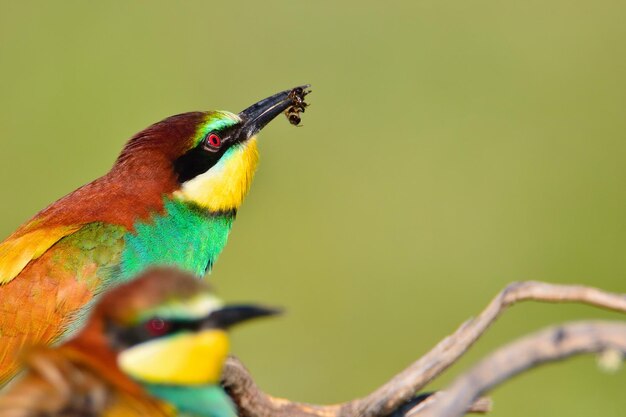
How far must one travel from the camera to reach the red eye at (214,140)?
302 cm

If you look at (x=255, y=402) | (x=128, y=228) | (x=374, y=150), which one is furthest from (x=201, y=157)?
(x=374, y=150)

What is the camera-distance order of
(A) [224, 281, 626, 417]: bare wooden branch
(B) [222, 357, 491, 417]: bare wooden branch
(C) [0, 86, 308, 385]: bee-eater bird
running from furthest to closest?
(C) [0, 86, 308, 385]: bee-eater bird → (B) [222, 357, 491, 417]: bare wooden branch → (A) [224, 281, 626, 417]: bare wooden branch

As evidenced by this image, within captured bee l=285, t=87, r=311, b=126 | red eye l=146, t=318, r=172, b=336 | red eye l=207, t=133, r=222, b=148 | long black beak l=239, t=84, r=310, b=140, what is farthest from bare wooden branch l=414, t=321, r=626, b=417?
captured bee l=285, t=87, r=311, b=126

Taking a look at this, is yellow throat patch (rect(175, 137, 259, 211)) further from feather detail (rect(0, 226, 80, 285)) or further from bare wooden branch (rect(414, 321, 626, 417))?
bare wooden branch (rect(414, 321, 626, 417))

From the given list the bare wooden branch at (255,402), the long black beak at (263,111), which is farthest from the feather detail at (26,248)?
the bare wooden branch at (255,402)

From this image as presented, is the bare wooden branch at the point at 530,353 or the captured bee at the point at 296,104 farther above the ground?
the captured bee at the point at 296,104

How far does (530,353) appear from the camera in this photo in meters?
1.39

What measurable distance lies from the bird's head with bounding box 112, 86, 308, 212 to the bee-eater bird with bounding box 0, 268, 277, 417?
3.84 feet

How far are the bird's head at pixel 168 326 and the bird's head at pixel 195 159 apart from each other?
1.18 meters

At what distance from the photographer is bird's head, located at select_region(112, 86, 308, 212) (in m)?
2.93

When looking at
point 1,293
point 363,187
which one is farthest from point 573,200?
point 1,293

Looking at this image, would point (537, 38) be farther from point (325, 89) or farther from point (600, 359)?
point (600, 359)

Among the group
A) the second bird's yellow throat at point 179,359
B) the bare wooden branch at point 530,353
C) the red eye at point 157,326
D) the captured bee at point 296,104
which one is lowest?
the bare wooden branch at point 530,353

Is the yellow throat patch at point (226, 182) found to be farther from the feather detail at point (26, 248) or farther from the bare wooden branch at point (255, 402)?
the bare wooden branch at point (255, 402)
